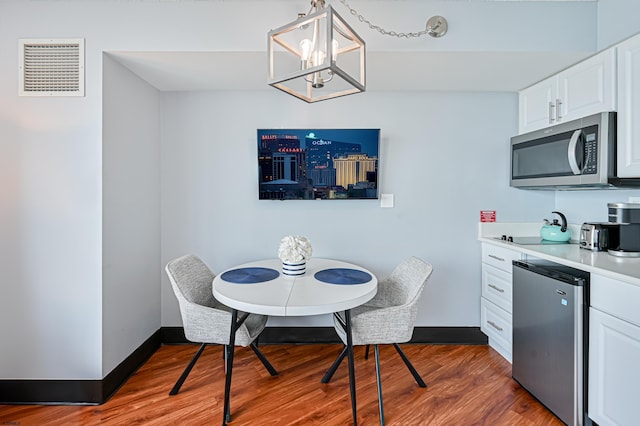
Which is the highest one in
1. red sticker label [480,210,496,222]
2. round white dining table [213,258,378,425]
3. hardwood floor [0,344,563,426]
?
red sticker label [480,210,496,222]

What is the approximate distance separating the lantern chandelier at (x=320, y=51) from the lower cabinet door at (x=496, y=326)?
202 cm

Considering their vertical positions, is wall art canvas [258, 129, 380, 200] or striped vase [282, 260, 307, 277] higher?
wall art canvas [258, 129, 380, 200]

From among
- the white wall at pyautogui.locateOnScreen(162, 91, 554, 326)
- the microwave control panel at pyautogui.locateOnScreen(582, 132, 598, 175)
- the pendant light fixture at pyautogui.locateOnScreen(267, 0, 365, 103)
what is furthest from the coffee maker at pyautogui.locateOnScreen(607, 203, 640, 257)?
the pendant light fixture at pyautogui.locateOnScreen(267, 0, 365, 103)

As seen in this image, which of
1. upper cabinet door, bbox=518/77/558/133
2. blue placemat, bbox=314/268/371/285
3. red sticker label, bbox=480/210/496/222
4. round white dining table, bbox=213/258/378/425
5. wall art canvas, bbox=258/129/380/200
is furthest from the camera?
red sticker label, bbox=480/210/496/222

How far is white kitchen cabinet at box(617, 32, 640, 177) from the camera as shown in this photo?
68.7 inches

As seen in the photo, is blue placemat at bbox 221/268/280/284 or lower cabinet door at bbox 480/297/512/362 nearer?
blue placemat at bbox 221/268/280/284

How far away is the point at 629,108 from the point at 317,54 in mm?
1860

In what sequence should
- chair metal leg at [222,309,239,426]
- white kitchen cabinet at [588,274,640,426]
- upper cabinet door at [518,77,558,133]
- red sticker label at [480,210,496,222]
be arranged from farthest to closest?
red sticker label at [480,210,496,222]
upper cabinet door at [518,77,558,133]
chair metal leg at [222,309,239,426]
white kitchen cabinet at [588,274,640,426]

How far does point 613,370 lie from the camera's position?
152cm

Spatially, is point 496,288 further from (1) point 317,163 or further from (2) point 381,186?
(1) point 317,163

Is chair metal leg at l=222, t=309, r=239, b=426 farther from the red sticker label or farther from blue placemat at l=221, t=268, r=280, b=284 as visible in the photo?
the red sticker label

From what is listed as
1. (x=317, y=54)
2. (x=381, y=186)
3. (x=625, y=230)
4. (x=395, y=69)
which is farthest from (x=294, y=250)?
(x=625, y=230)

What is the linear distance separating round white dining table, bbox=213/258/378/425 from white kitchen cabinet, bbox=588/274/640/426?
1.14m

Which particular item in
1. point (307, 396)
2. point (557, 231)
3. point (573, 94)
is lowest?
point (307, 396)
